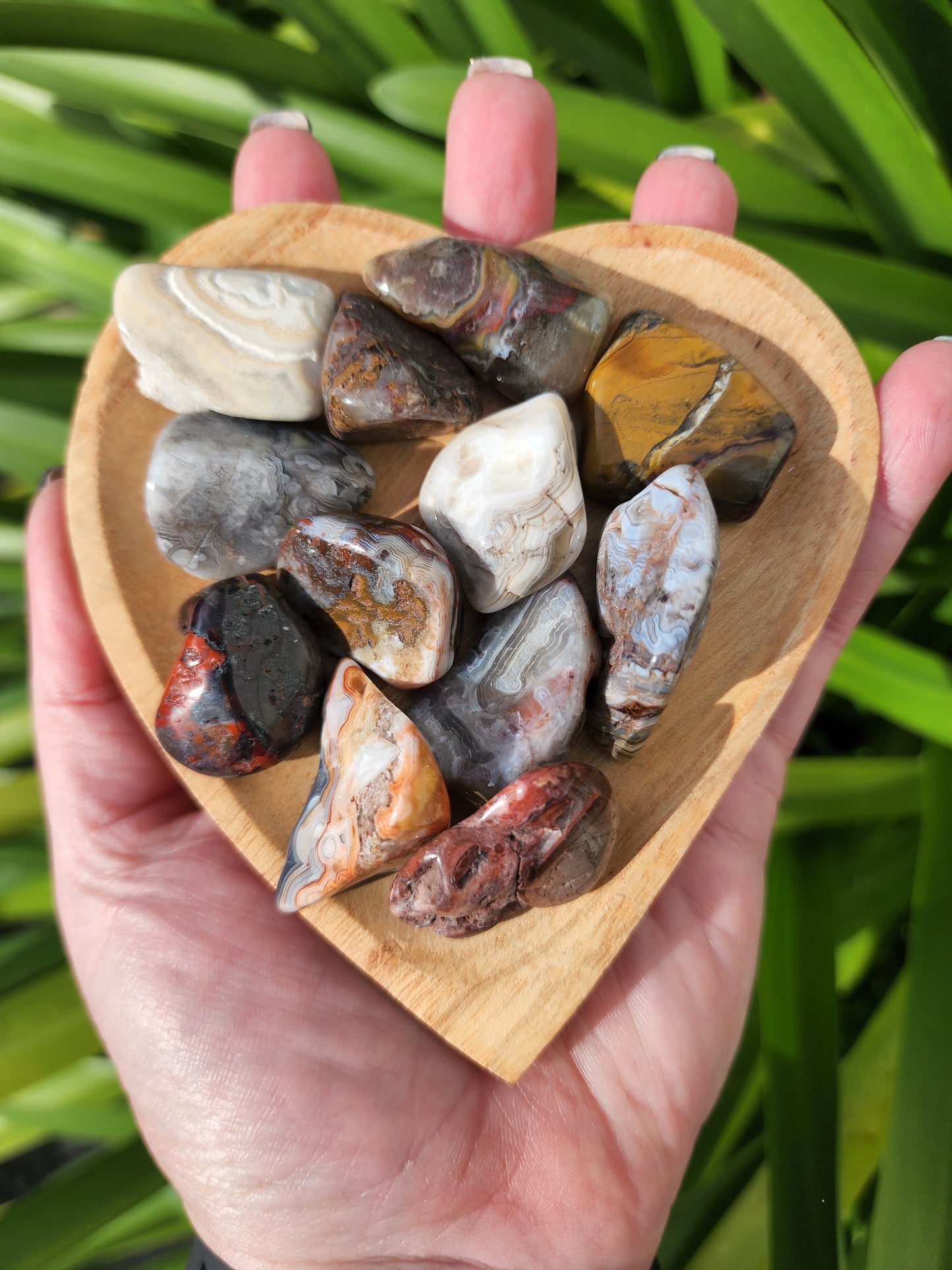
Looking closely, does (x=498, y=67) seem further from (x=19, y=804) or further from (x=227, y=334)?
(x=19, y=804)

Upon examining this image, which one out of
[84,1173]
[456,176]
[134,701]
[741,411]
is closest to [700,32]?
[456,176]

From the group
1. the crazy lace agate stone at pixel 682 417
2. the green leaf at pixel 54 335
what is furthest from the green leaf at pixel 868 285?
the green leaf at pixel 54 335

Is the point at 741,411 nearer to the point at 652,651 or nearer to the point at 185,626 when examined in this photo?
the point at 652,651

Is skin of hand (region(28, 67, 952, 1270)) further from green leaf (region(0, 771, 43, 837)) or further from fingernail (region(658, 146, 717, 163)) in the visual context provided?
green leaf (region(0, 771, 43, 837))

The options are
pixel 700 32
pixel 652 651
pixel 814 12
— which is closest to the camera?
pixel 652 651

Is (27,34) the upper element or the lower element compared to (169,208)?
upper

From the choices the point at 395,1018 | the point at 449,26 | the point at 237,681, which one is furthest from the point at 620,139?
the point at 395,1018
